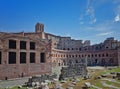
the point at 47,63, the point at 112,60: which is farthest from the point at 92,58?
the point at 47,63

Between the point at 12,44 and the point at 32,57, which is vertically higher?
the point at 12,44

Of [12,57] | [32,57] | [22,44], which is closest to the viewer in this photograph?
[12,57]

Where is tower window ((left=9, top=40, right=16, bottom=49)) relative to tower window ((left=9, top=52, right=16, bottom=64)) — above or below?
above

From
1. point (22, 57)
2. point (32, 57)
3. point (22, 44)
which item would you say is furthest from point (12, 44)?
point (32, 57)

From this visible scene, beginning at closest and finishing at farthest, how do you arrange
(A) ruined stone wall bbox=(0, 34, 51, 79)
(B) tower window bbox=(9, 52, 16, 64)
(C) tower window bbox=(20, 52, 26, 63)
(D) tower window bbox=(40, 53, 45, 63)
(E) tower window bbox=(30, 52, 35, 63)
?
(A) ruined stone wall bbox=(0, 34, 51, 79)
(B) tower window bbox=(9, 52, 16, 64)
(C) tower window bbox=(20, 52, 26, 63)
(E) tower window bbox=(30, 52, 35, 63)
(D) tower window bbox=(40, 53, 45, 63)

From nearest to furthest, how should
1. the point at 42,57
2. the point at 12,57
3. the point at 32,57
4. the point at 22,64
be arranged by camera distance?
the point at 12,57 → the point at 22,64 → the point at 32,57 → the point at 42,57

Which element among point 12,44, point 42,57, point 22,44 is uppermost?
point 22,44

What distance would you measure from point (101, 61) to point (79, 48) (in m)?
19.5

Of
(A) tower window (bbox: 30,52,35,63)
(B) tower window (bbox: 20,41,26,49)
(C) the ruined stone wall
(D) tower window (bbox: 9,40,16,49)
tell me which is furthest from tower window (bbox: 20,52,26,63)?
(D) tower window (bbox: 9,40,16,49)

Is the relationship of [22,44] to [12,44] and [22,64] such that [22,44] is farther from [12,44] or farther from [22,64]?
[22,64]

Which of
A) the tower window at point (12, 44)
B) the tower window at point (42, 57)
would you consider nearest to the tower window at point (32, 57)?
the tower window at point (42, 57)

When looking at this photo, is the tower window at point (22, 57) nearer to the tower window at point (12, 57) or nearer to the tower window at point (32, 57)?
the tower window at point (12, 57)

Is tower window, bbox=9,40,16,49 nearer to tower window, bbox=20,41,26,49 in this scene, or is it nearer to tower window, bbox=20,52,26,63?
tower window, bbox=20,41,26,49

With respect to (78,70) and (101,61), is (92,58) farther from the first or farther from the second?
(78,70)
